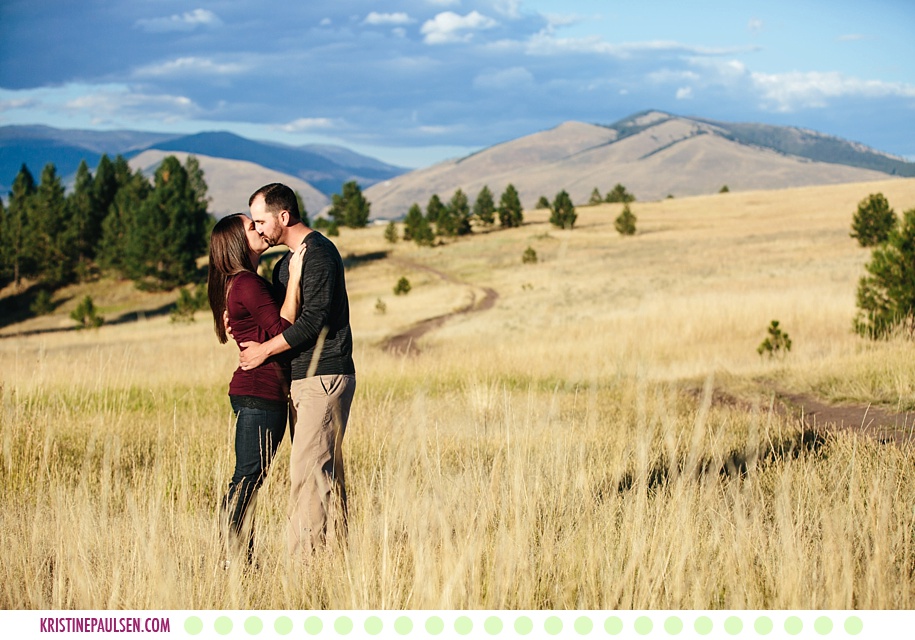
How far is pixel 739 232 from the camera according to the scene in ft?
208

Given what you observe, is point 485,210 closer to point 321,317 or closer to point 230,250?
point 230,250

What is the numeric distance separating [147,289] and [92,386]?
5637cm

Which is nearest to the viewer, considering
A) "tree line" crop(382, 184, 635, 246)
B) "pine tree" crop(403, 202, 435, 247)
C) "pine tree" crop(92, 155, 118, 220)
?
"tree line" crop(382, 184, 635, 246)

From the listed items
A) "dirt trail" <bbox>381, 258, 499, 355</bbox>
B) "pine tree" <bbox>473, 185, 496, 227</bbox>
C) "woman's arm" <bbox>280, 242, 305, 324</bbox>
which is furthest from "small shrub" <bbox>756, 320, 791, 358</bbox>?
"pine tree" <bbox>473, 185, 496, 227</bbox>

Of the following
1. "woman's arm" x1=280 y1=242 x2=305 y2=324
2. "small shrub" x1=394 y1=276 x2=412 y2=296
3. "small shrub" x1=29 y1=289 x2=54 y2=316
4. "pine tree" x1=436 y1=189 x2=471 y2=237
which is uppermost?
"pine tree" x1=436 y1=189 x2=471 y2=237

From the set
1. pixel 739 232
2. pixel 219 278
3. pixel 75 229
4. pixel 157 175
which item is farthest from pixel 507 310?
pixel 75 229

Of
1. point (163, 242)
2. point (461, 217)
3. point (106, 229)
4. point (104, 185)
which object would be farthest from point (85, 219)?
point (461, 217)

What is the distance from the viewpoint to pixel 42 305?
6341 cm

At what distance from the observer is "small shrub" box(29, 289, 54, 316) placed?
63312 millimetres

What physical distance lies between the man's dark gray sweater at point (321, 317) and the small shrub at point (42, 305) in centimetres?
6762

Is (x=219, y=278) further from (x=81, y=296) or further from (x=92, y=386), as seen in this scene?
(x=81, y=296)

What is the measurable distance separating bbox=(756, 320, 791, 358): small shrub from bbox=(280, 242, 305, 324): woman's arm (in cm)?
1119

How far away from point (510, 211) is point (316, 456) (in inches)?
3122
